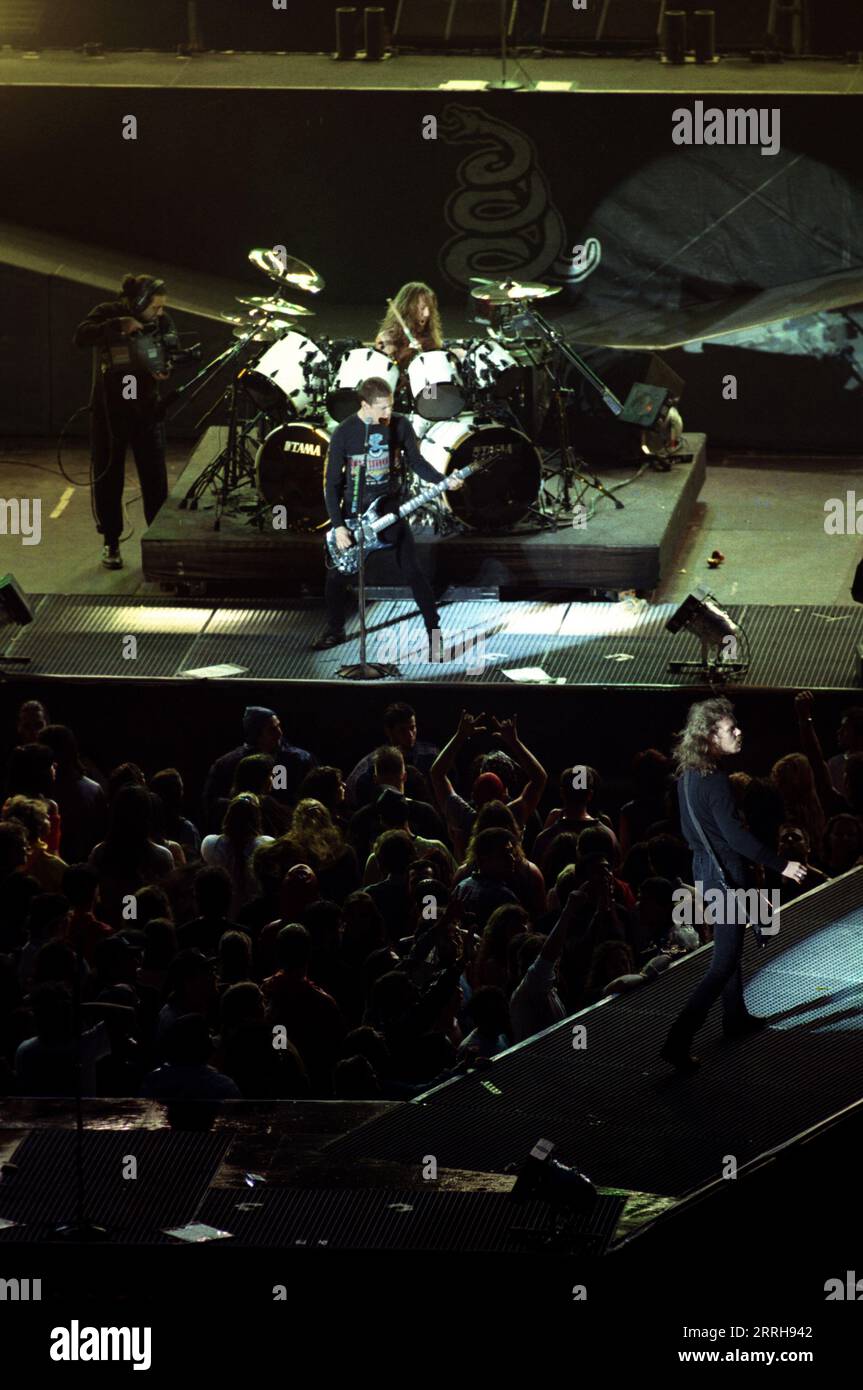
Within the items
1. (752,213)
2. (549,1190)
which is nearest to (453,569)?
(752,213)

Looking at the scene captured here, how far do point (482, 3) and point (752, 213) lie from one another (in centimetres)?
301

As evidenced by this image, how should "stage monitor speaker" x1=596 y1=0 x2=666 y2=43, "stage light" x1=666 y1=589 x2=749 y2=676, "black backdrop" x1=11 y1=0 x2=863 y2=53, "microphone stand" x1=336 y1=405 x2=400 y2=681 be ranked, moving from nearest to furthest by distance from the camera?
"stage light" x1=666 y1=589 x2=749 y2=676 < "microphone stand" x1=336 y1=405 x2=400 y2=681 < "stage monitor speaker" x1=596 y1=0 x2=666 y2=43 < "black backdrop" x1=11 y1=0 x2=863 y2=53

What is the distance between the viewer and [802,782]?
10336mm

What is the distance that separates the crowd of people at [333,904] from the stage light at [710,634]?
28.0 inches

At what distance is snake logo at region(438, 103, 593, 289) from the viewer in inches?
690

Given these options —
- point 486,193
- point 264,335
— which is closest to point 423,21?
point 486,193

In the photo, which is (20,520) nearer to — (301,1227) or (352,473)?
(352,473)

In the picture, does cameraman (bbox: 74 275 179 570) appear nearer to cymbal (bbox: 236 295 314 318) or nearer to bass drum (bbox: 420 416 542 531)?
cymbal (bbox: 236 295 314 318)

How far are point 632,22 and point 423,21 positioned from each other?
1.58 metres

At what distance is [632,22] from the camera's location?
18734mm

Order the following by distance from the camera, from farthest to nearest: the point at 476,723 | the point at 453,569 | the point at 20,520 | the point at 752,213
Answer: the point at 752,213, the point at 20,520, the point at 453,569, the point at 476,723

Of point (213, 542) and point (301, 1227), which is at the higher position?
point (213, 542)

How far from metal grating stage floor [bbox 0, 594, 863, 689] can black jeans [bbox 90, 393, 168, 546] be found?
137 cm

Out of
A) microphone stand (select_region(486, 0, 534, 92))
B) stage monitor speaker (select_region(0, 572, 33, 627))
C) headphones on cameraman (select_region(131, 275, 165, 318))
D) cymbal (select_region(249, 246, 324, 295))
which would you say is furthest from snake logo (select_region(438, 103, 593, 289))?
stage monitor speaker (select_region(0, 572, 33, 627))
